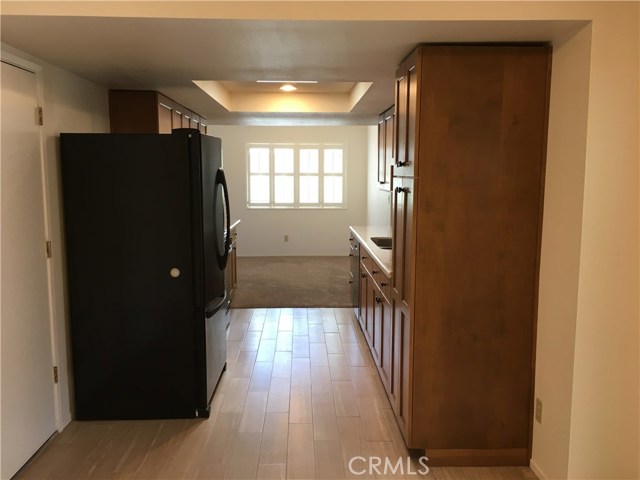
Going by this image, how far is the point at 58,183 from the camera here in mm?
3025

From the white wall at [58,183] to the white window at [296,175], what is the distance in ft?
20.6

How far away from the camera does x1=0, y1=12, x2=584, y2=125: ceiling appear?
218 centimetres

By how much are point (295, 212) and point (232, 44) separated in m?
7.12

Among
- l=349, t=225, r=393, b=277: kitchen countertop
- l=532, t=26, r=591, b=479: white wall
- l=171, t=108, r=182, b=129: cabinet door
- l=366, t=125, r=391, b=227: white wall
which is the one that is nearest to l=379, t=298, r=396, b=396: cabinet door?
l=349, t=225, r=393, b=277: kitchen countertop

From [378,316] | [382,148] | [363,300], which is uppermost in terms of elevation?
[382,148]

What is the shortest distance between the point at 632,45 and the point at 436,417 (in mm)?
1960

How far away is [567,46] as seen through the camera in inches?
90.4

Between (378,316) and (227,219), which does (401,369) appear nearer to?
(378,316)

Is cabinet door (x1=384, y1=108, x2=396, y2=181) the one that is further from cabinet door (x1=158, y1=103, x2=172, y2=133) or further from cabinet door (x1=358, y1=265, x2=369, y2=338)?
cabinet door (x1=158, y1=103, x2=172, y2=133)

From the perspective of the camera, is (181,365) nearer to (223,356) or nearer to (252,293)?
(223,356)

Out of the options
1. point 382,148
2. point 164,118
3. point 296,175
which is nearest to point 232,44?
point 164,118

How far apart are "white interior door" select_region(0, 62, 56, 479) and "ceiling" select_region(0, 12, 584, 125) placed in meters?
0.35

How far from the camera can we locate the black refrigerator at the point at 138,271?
3.04m

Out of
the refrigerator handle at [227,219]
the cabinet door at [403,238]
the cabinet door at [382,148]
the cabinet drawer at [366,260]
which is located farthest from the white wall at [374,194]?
the cabinet door at [403,238]
